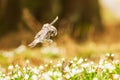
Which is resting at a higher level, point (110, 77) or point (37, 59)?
point (37, 59)

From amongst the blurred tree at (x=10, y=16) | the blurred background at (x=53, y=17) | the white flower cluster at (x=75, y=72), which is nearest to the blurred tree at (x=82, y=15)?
the blurred background at (x=53, y=17)

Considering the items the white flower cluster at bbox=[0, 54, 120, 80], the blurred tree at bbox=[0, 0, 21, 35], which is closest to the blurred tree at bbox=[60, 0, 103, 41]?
the blurred tree at bbox=[0, 0, 21, 35]

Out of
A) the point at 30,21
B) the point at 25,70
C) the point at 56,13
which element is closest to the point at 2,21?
the point at 56,13

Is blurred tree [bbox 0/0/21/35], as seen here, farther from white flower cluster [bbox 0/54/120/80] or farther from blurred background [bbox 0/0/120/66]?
white flower cluster [bbox 0/54/120/80]

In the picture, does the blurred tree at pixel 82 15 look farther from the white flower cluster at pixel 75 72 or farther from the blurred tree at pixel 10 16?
the white flower cluster at pixel 75 72

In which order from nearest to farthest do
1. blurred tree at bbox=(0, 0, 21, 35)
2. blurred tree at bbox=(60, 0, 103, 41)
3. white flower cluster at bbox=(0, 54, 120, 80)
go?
white flower cluster at bbox=(0, 54, 120, 80) < blurred tree at bbox=(60, 0, 103, 41) < blurred tree at bbox=(0, 0, 21, 35)

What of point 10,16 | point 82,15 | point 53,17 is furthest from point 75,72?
point 10,16

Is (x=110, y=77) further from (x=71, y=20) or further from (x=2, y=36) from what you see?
(x=2, y=36)

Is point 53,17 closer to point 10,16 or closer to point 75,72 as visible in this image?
point 10,16

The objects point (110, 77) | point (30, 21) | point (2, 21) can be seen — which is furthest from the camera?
point (2, 21)
